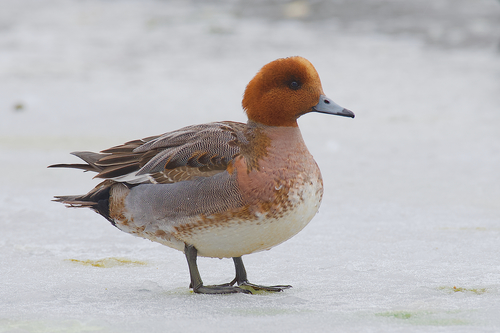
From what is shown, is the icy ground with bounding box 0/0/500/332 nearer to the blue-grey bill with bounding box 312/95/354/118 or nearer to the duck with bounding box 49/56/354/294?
the duck with bounding box 49/56/354/294

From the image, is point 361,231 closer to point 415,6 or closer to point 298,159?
point 298,159

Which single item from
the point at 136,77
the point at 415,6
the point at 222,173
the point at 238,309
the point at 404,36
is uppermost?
the point at 415,6

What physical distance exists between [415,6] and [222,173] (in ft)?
39.6

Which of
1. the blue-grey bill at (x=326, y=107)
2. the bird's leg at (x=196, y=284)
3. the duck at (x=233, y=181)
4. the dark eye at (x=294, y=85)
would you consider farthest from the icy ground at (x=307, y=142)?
the dark eye at (x=294, y=85)

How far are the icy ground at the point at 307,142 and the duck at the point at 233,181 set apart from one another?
0.28 m

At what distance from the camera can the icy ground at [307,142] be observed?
2.99 m

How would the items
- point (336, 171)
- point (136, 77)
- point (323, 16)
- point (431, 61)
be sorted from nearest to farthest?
point (336, 171) < point (136, 77) < point (431, 61) < point (323, 16)

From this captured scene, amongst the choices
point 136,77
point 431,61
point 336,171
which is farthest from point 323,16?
point 336,171

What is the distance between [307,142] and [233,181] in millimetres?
3993

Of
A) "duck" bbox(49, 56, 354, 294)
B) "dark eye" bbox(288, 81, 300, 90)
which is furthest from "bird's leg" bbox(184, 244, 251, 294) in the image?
"dark eye" bbox(288, 81, 300, 90)

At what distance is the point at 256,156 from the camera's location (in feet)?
10.4

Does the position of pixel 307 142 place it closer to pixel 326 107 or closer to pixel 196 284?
pixel 326 107

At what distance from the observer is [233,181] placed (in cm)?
309

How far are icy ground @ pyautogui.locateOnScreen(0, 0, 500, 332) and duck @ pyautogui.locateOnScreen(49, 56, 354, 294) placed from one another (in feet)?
0.93
